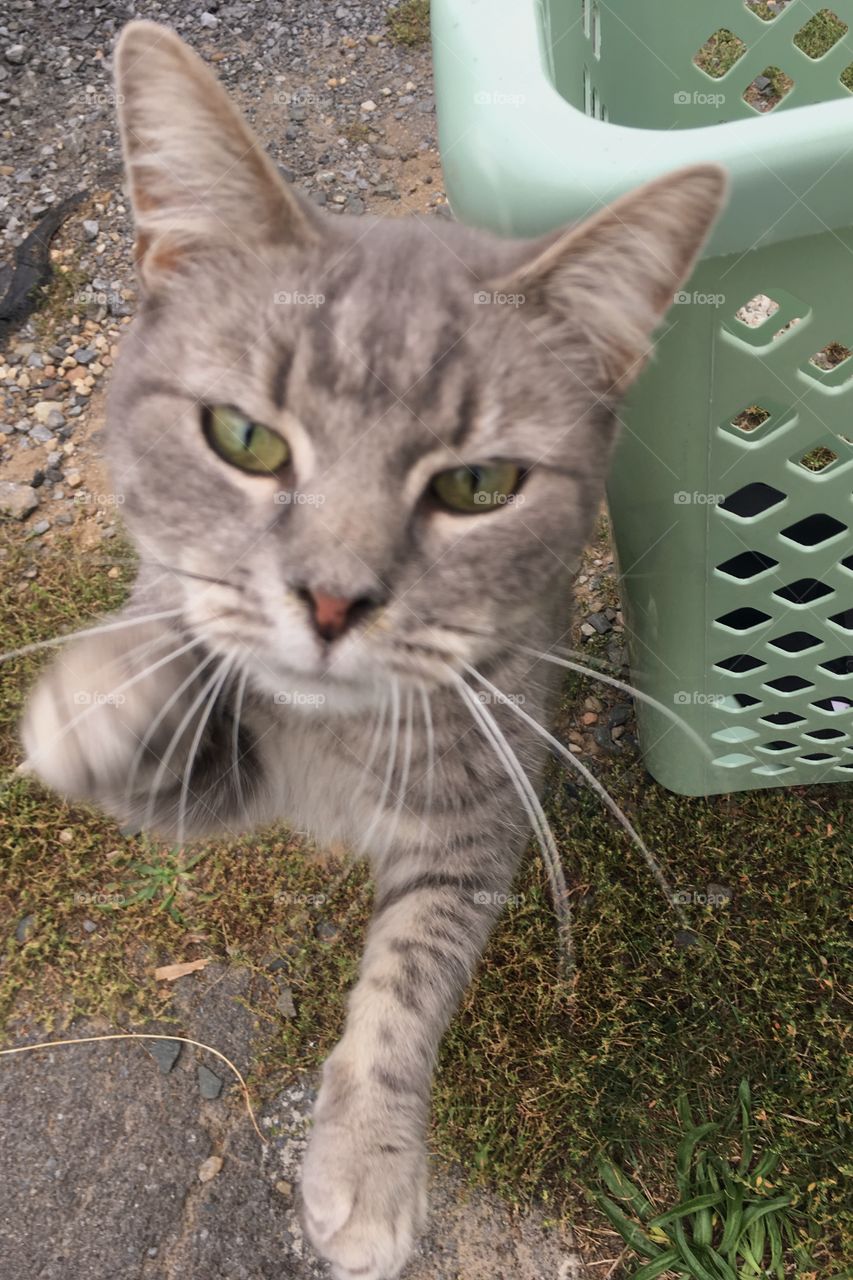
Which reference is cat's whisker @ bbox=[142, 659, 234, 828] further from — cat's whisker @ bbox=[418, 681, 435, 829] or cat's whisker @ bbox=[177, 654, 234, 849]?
cat's whisker @ bbox=[418, 681, 435, 829]

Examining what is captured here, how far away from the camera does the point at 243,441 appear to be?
3.22 feet

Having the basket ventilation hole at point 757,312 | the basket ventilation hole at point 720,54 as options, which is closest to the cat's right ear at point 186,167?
the basket ventilation hole at point 757,312

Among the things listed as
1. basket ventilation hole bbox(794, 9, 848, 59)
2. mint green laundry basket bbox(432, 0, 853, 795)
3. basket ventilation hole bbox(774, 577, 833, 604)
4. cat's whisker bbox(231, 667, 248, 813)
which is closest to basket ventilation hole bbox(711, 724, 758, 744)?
mint green laundry basket bbox(432, 0, 853, 795)

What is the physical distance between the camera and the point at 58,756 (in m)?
1.08

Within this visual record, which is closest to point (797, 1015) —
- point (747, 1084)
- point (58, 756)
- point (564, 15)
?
point (747, 1084)

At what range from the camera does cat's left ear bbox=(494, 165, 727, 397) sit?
821 mm

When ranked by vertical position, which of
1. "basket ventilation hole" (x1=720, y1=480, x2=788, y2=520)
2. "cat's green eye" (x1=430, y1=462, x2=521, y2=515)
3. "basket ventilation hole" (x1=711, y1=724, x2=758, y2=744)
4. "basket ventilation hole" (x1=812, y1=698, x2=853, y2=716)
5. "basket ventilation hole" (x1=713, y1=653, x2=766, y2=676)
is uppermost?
"cat's green eye" (x1=430, y1=462, x2=521, y2=515)

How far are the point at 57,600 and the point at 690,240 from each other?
158cm

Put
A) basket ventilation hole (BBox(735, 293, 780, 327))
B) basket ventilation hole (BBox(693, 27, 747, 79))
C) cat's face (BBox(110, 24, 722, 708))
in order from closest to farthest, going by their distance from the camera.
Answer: cat's face (BBox(110, 24, 722, 708)), basket ventilation hole (BBox(735, 293, 780, 327)), basket ventilation hole (BBox(693, 27, 747, 79))

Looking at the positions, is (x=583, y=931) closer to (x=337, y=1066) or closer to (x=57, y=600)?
(x=337, y=1066)

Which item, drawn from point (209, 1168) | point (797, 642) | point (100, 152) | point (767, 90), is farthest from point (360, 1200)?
point (767, 90)

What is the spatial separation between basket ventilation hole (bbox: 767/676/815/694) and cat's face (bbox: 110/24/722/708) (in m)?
0.69

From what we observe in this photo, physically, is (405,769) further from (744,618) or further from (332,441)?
(744,618)

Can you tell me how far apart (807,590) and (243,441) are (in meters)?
0.89
